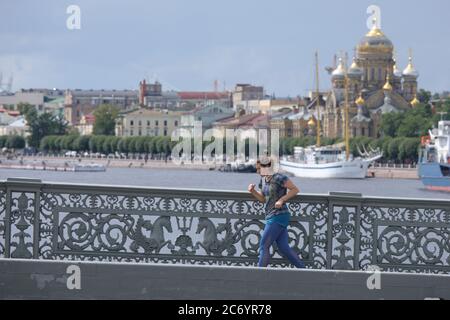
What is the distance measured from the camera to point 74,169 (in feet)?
309

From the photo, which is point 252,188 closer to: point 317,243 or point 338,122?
point 317,243

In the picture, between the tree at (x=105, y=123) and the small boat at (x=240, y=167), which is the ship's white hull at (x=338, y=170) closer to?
the small boat at (x=240, y=167)

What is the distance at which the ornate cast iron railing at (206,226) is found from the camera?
31.1 feet

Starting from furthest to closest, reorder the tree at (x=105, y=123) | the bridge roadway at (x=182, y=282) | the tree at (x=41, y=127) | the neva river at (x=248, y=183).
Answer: the tree at (x=105, y=123) → the tree at (x=41, y=127) → the neva river at (x=248, y=183) → the bridge roadway at (x=182, y=282)

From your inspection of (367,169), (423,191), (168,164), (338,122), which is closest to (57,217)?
(423,191)

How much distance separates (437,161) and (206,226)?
55.0m

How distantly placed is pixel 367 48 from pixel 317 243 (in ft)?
377

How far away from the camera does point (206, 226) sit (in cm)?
957

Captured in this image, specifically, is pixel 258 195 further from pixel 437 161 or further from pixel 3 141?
pixel 3 141

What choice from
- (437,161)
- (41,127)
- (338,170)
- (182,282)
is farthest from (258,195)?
(41,127)

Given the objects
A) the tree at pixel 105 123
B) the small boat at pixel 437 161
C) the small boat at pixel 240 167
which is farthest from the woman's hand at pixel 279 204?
the tree at pixel 105 123

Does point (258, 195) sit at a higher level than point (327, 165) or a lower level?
higher

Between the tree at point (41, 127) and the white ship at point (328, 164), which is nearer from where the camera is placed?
the white ship at point (328, 164)
